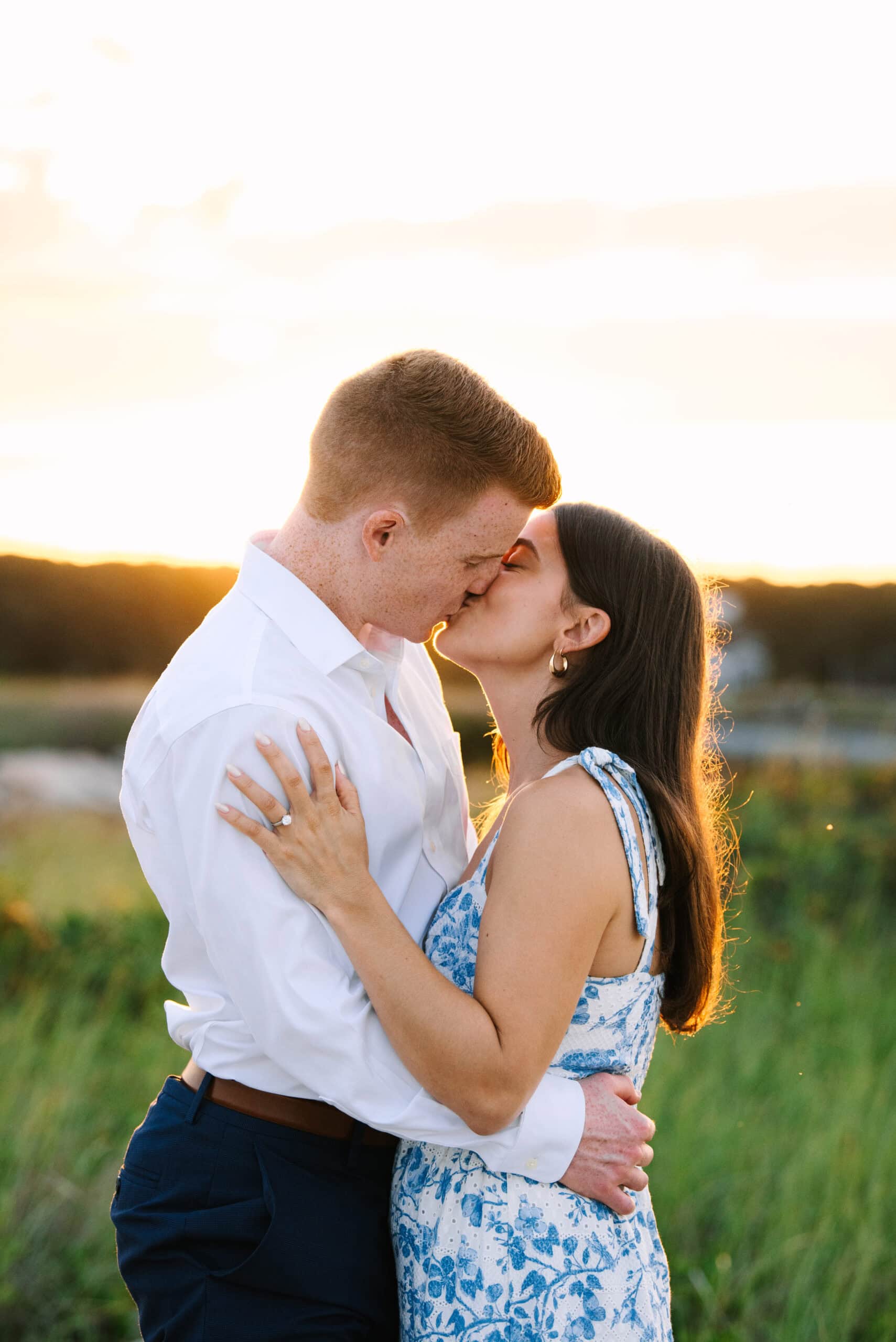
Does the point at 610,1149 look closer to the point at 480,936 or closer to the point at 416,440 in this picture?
the point at 480,936

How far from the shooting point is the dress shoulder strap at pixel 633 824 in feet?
7.23

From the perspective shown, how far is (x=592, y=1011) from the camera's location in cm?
226

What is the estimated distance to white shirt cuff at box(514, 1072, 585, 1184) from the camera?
2.14 meters

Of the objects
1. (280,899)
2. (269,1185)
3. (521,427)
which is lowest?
(269,1185)

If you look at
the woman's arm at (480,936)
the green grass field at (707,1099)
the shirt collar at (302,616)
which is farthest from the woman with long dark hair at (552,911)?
the green grass field at (707,1099)

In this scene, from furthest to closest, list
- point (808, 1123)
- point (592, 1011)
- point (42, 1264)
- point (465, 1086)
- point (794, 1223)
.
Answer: point (808, 1123) < point (794, 1223) < point (42, 1264) < point (592, 1011) < point (465, 1086)

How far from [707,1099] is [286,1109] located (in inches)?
128

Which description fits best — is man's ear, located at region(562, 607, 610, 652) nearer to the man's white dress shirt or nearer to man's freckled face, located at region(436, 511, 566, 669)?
man's freckled face, located at region(436, 511, 566, 669)

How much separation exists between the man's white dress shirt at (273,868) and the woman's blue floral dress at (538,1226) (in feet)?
0.29

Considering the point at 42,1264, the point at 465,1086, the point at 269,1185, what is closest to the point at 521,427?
the point at 465,1086

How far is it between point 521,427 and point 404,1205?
158cm

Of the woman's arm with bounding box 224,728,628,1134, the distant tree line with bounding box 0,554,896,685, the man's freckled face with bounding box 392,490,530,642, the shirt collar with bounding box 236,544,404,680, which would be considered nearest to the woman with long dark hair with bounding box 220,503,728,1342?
the woman's arm with bounding box 224,728,628,1134

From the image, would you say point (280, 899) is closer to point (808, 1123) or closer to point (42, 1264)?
point (42, 1264)

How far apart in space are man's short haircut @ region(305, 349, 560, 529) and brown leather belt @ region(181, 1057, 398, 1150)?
44.6 inches
